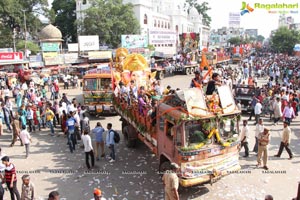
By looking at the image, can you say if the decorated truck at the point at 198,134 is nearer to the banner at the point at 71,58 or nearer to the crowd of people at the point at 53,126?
the crowd of people at the point at 53,126

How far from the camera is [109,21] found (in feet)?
142

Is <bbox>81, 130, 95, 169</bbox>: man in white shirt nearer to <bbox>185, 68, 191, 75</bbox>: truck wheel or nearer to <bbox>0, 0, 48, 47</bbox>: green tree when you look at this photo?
<bbox>185, 68, 191, 75</bbox>: truck wheel

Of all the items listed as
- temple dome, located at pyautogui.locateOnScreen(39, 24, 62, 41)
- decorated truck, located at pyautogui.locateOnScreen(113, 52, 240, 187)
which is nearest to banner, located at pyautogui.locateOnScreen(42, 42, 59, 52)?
temple dome, located at pyautogui.locateOnScreen(39, 24, 62, 41)

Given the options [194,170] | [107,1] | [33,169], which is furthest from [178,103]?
[107,1]

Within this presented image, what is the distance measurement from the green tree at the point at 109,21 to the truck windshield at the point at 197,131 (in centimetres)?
3774

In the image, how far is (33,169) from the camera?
10422 millimetres

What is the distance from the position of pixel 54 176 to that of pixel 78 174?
75 centimetres

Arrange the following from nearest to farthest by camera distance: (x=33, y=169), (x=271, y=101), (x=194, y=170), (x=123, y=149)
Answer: (x=194, y=170) → (x=33, y=169) → (x=123, y=149) → (x=271, y=101)

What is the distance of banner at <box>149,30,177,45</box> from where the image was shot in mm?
40750

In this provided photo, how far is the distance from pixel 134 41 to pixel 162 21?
27.1 meters

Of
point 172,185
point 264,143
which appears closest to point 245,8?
point 264,143

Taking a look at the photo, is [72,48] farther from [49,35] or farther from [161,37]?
[161,37]

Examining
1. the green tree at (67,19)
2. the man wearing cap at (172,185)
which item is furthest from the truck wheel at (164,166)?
the green tree at (67,19)

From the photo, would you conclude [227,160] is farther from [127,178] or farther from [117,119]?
[117,119]
